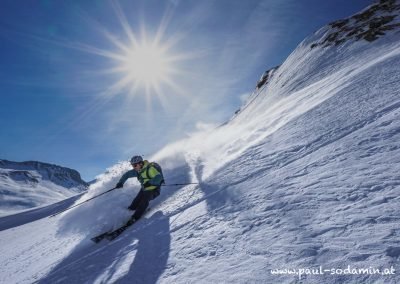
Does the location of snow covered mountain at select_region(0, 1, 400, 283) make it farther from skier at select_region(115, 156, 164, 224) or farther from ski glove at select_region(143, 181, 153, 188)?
ski glove at select_region(143, 181, 153, 188)

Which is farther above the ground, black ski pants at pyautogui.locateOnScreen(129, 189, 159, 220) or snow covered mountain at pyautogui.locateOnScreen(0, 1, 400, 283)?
black ski pants at pyautogui.locateOnScreen(129, 189, 159, 220)

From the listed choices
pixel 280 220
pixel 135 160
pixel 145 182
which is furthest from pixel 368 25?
pixel 280 220

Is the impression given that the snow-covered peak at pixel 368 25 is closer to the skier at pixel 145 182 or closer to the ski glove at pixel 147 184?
the skier at pixel 145 182

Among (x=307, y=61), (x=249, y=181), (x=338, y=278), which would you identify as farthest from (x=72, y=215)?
(x=307, y=61)

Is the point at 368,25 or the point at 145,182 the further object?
the point at 368,25

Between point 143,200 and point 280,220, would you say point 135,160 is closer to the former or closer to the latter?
point 143,200

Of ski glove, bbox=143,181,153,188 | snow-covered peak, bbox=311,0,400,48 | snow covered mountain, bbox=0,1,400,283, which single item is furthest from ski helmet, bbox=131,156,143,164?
snow-covered peak, bbox=311,0,400,48

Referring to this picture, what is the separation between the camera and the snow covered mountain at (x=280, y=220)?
10.3 ft

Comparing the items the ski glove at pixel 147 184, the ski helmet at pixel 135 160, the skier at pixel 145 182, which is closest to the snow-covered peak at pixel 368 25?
the skier at pixel 145 182

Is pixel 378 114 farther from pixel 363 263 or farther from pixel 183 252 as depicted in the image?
pixel 183 252

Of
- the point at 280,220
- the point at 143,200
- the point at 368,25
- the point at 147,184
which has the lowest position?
the point at 280,220

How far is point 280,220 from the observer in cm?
418

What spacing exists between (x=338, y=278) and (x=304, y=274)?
1.14 feet

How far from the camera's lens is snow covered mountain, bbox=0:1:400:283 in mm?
3131
